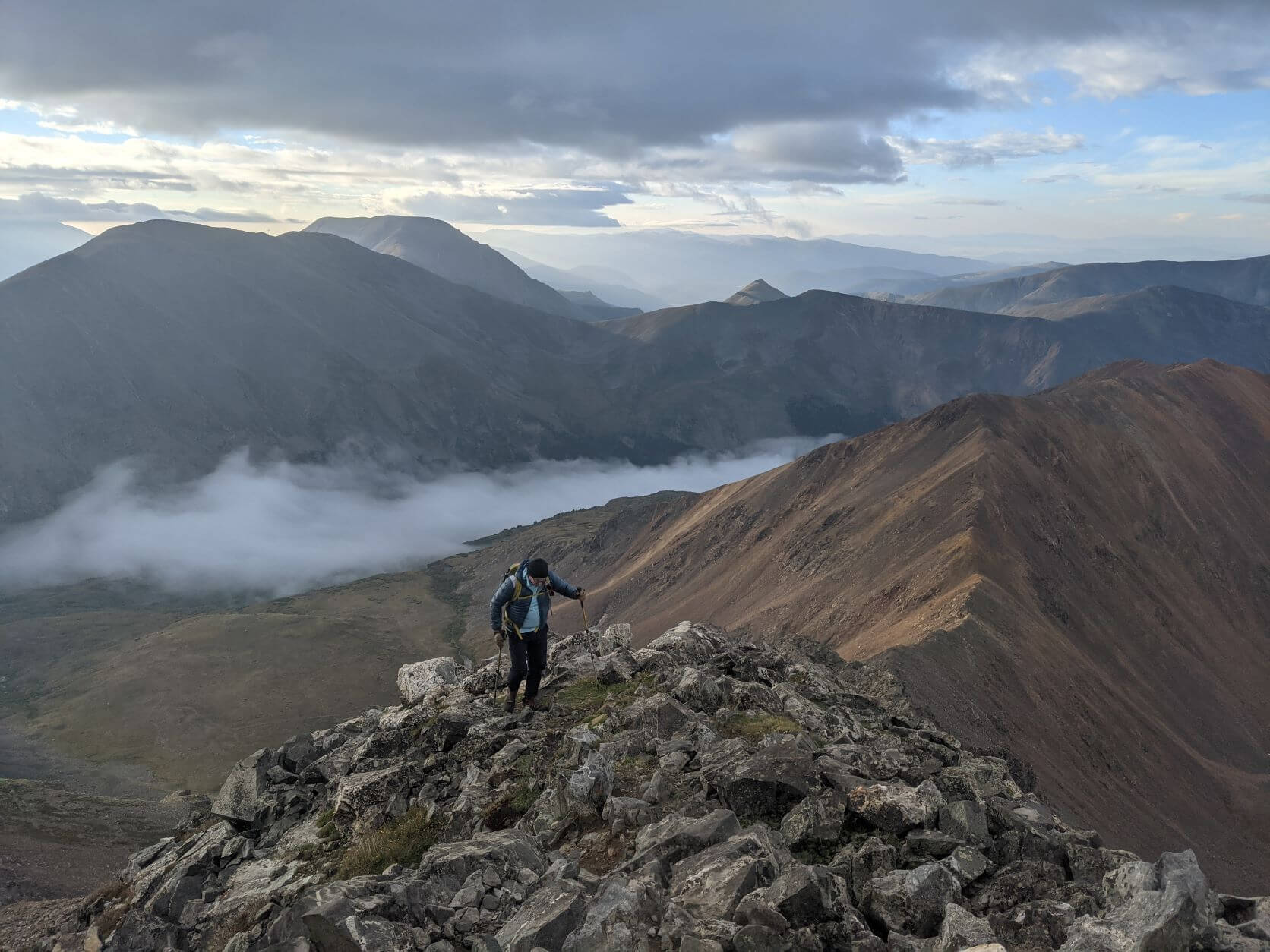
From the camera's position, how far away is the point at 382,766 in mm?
15352

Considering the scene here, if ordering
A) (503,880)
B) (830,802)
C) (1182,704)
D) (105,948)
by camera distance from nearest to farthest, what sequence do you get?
(503,880)
(830,802)
(105,948)
(1182,704)

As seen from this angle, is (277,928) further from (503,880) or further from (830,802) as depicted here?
(830,802)

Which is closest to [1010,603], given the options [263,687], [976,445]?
[976,445]

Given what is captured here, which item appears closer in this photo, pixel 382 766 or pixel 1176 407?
pixel 382 766

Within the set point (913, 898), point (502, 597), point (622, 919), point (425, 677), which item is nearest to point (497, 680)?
point (502, 597)

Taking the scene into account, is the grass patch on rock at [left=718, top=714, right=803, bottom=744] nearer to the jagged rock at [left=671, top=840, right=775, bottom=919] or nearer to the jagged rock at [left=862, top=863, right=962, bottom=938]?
the jagged rock at [left=671, top=840, right=775, bottom=919]

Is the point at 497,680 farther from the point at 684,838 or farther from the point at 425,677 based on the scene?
the point at 684,838

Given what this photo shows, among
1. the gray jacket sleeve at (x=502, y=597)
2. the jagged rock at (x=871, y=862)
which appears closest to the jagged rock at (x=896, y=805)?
the jagged rock at (x=871, y=862)

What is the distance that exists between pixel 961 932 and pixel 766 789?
345 cm

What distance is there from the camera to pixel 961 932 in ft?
26.7

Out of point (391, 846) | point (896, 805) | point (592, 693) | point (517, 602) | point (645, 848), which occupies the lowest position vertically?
point (592, 693)

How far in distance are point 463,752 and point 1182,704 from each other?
2211 inches

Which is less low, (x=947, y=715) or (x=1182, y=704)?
(x=947, y=715)

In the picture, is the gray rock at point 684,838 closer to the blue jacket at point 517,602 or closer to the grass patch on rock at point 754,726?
the grass patch on rock at point 754,726
